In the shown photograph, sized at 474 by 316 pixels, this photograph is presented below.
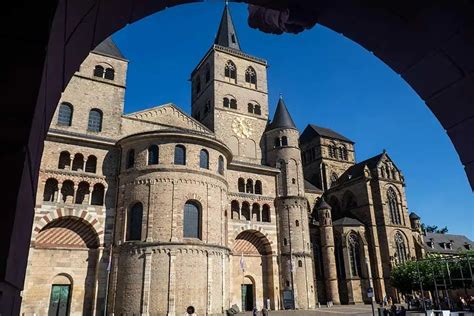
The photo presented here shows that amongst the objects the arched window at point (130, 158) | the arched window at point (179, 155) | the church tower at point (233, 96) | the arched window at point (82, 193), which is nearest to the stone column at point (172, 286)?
the arched window at point (179, 155)

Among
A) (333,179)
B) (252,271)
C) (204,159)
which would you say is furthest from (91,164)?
(333,179)

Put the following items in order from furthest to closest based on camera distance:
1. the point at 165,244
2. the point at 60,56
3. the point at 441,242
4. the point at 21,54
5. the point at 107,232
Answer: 1. the point at 441,242
2. the point at 107,232
3. the point at 165,244
4. the point at 60,56
5. the point at 21,54

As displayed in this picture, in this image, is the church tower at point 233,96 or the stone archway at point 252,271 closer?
the stone archway at point 252,271

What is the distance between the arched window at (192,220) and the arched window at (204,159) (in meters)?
3.42

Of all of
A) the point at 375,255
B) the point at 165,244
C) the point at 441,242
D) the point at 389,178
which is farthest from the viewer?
the point at 441,242

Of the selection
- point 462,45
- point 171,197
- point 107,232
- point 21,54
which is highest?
point 171,197

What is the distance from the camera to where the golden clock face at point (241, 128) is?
45219mm

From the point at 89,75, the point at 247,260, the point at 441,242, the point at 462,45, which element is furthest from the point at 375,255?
the point at 462,45

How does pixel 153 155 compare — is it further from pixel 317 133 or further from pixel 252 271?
pixel 317 133

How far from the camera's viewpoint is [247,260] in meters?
35.3

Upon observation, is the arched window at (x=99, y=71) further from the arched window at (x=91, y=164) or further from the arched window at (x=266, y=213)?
the arched window at (x=266, y=213)

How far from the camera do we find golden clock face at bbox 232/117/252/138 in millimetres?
45219

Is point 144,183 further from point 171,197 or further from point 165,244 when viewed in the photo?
point 165,244

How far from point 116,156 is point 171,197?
276 inches
